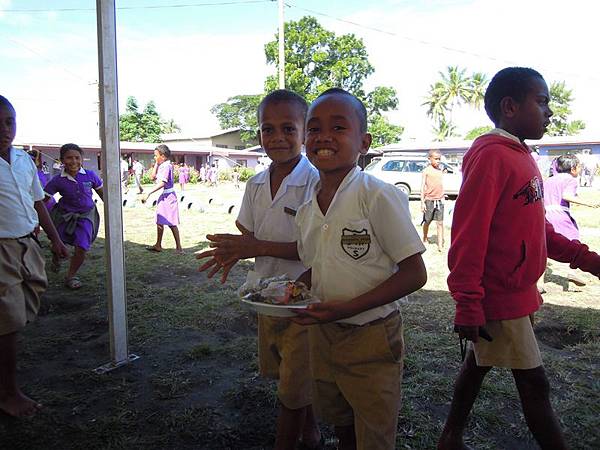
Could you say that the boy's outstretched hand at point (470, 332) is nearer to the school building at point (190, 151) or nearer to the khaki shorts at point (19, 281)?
the khaki shorts at point (19, 281)

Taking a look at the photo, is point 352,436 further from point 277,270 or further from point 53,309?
point 53,309

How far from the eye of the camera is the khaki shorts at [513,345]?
187 cm

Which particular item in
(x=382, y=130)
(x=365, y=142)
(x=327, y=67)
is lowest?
(x=365, y=142)

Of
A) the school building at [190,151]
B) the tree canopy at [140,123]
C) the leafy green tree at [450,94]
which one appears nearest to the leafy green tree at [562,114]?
the leafy green tree at [450,94]

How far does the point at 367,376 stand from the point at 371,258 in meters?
0.41

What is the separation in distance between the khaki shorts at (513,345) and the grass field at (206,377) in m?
0.72

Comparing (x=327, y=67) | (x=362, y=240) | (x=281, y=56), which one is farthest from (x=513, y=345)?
(x=327, y=67)

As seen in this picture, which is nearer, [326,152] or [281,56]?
[326,152]

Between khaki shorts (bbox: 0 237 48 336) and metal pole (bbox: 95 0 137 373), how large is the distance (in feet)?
1.38

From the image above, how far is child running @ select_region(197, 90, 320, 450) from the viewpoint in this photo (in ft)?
6.45

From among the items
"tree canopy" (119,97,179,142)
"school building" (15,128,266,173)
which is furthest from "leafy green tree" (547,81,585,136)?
"tree canopy" (119,97,179,142)

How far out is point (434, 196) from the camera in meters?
8.09

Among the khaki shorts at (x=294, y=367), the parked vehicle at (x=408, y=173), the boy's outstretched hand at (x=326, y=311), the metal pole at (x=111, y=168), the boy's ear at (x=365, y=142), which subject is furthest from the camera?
the parked vehicle at (x=408, y=173)

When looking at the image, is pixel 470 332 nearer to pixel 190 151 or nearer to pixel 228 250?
pixel 228 250
